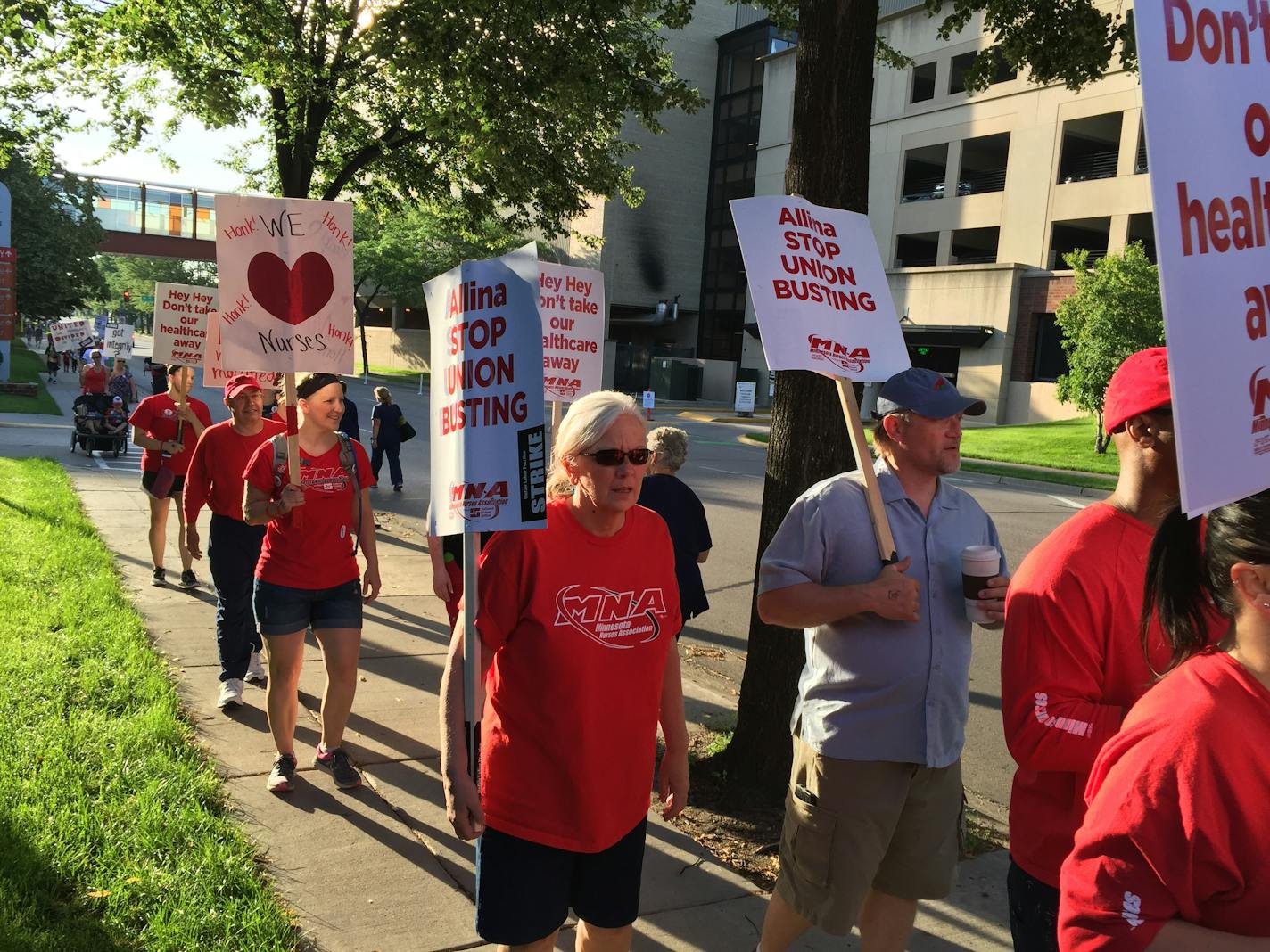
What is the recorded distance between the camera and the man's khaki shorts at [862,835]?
9.91 feet

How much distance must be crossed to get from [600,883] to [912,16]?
40.7 metres

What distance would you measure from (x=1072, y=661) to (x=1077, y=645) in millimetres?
35

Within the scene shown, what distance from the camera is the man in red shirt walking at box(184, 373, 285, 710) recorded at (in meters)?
5.85

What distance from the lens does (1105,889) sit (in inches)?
58.1

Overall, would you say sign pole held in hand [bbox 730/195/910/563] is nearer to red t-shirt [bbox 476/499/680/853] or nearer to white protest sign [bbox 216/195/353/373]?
red t-shirt [bbox 476/499/680/853]

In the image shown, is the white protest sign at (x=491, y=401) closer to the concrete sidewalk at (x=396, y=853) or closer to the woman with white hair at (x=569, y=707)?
the woman with white hair at (x=569, y=707)

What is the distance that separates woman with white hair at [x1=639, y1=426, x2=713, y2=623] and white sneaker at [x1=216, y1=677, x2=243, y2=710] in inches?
99.7

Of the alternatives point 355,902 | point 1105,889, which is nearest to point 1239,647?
point 1105,889

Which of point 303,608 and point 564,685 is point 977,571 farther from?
point 303,608

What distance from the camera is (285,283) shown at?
5094mm

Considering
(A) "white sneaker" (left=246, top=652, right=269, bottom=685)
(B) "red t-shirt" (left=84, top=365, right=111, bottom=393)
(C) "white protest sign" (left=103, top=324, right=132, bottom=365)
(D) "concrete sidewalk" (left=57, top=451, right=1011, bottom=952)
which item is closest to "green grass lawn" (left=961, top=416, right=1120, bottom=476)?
(B) "red t-shirt" (left=84, top=365, right=111, bottom=393)

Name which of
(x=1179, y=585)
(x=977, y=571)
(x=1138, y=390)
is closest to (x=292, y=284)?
(x=977, y=571)

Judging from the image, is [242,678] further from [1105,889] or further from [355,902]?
[1105,889]

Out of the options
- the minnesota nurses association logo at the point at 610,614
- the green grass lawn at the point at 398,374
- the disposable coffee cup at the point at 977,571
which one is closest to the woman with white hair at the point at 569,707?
the minnesota nurses association logo at the point at 610,614
